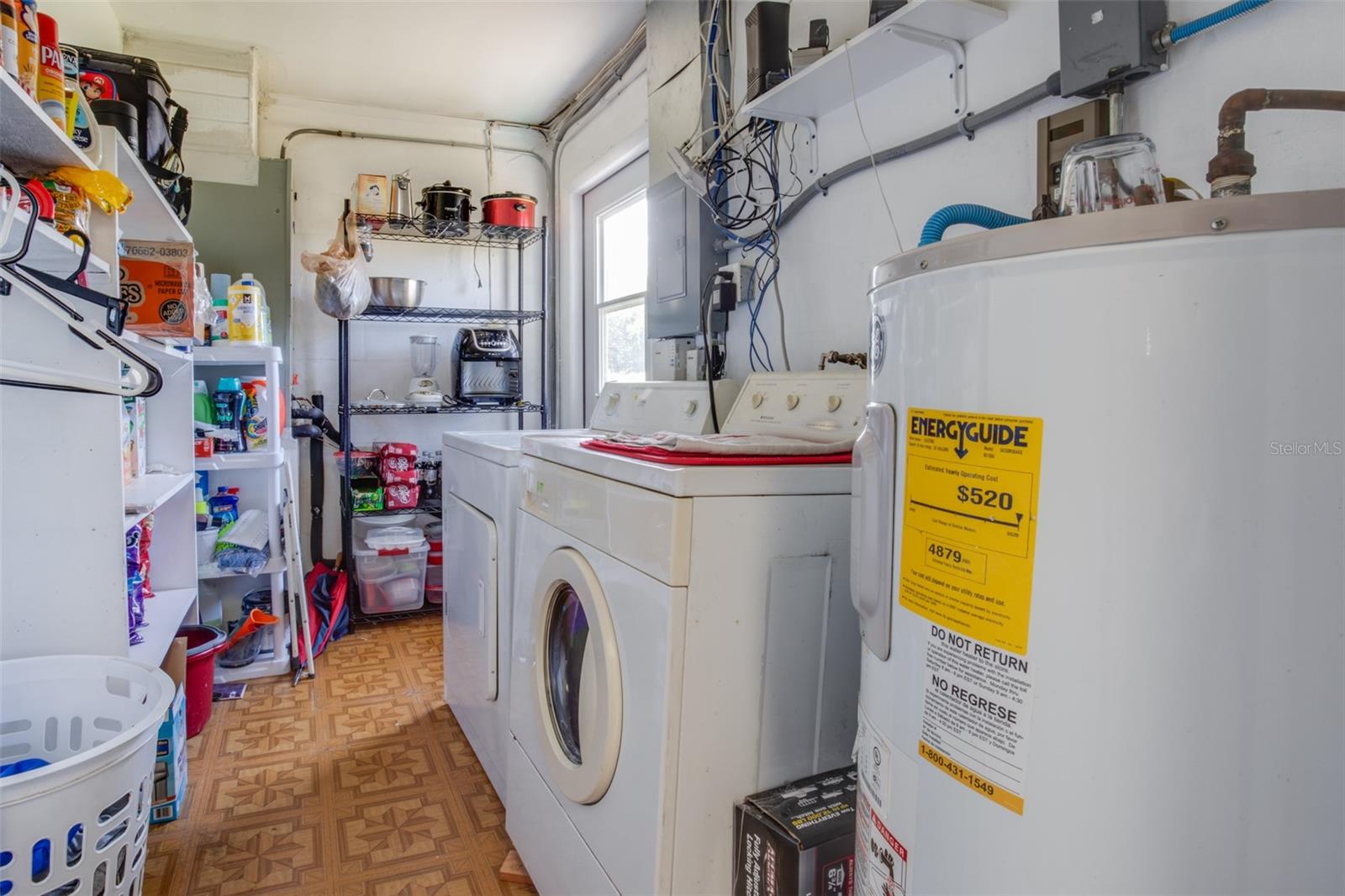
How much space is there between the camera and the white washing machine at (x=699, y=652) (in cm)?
109

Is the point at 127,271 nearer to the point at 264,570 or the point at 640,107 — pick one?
the point at 264,570

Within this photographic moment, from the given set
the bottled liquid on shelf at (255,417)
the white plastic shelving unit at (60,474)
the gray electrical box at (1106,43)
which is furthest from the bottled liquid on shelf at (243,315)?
the gray electrical box at (1106,43)

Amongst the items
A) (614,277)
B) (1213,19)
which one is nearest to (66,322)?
(1213,19)

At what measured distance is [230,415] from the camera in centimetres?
283

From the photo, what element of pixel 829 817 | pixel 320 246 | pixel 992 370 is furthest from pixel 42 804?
pixel 320 246

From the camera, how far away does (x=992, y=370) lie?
68 centimetres

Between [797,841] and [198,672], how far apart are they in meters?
2.17

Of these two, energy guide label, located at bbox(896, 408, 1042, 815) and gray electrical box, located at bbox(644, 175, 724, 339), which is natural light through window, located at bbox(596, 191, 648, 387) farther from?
energy guide label, located at bbox(896, 408, 1042, 815)

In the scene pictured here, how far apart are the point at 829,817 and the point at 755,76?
67.3 inches

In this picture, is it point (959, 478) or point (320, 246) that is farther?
point (320, 246)

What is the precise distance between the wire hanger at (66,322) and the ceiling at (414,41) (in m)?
1.99

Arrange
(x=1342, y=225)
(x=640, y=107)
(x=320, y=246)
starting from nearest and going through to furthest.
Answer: (x=1342, y=225)
(x=640, y=107)
(x=320, y=246)

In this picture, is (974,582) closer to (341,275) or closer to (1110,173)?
(1110,173)

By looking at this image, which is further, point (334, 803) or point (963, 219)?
point (334, 803)
